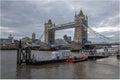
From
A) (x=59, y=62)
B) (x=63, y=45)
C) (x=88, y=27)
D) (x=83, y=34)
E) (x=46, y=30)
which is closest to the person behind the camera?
(x=59, y=62)

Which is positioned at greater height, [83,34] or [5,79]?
[83,34]

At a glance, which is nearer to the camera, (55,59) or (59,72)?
(59,72)

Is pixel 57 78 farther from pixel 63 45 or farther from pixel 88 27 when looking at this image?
pixel 63 45

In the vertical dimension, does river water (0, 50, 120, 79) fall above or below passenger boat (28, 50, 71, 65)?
below

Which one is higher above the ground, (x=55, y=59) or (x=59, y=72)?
(x=55, y=59)

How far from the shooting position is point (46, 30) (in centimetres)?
16438

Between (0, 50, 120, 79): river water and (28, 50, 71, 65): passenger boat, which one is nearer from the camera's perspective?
(0, 50, 120, 79): river water

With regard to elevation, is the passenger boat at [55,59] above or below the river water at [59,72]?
above

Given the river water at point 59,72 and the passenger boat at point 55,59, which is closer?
the river water at point 59,72

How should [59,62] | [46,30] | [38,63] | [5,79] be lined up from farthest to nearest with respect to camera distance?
[46,30], [59,62], [38,63], [5,79]

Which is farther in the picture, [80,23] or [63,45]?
[63,45]

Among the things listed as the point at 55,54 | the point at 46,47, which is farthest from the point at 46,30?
the point at 55,54

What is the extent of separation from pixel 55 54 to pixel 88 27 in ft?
269

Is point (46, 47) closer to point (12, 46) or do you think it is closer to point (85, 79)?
point (12, 46)
